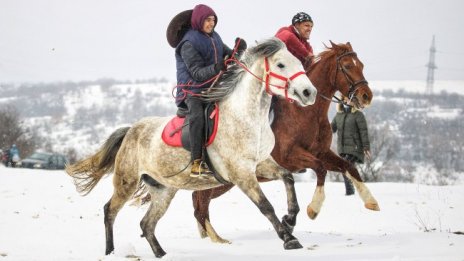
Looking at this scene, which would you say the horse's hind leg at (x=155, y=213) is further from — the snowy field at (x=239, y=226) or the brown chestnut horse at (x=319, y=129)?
the brown chestnut horse at (x=319, y=129)

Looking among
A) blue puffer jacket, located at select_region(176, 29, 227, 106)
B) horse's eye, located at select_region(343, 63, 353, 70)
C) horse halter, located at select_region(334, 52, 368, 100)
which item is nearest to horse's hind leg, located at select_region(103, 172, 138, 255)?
blue puffer jacket, located at select_region(176, 29, 227, 106)

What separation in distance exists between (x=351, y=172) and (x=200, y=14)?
10.8 ft

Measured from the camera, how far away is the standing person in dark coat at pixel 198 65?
267 inches

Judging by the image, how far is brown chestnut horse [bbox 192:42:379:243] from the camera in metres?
8.36

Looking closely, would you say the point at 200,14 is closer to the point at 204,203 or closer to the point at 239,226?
the point at 204,203

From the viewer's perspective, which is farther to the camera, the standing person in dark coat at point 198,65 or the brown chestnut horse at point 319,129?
the brown chestnut horse at point 319,129

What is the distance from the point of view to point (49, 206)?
47.5 feet

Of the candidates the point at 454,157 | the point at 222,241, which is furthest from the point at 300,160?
the point at 454,157

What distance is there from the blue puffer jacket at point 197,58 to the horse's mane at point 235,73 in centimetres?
18

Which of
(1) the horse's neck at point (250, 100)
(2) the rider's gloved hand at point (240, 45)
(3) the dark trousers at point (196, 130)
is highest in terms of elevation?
(2) the rider's gloved hand at point (240, 45)

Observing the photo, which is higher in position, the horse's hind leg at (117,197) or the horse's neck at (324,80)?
the horse's neck at (324,80)

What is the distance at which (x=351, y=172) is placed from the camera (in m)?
8.33

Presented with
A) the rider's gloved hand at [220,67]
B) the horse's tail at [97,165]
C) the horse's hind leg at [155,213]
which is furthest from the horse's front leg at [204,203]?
the rider's gloved hand at [220,67]

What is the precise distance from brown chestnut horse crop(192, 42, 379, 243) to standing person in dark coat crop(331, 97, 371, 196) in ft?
13.8
